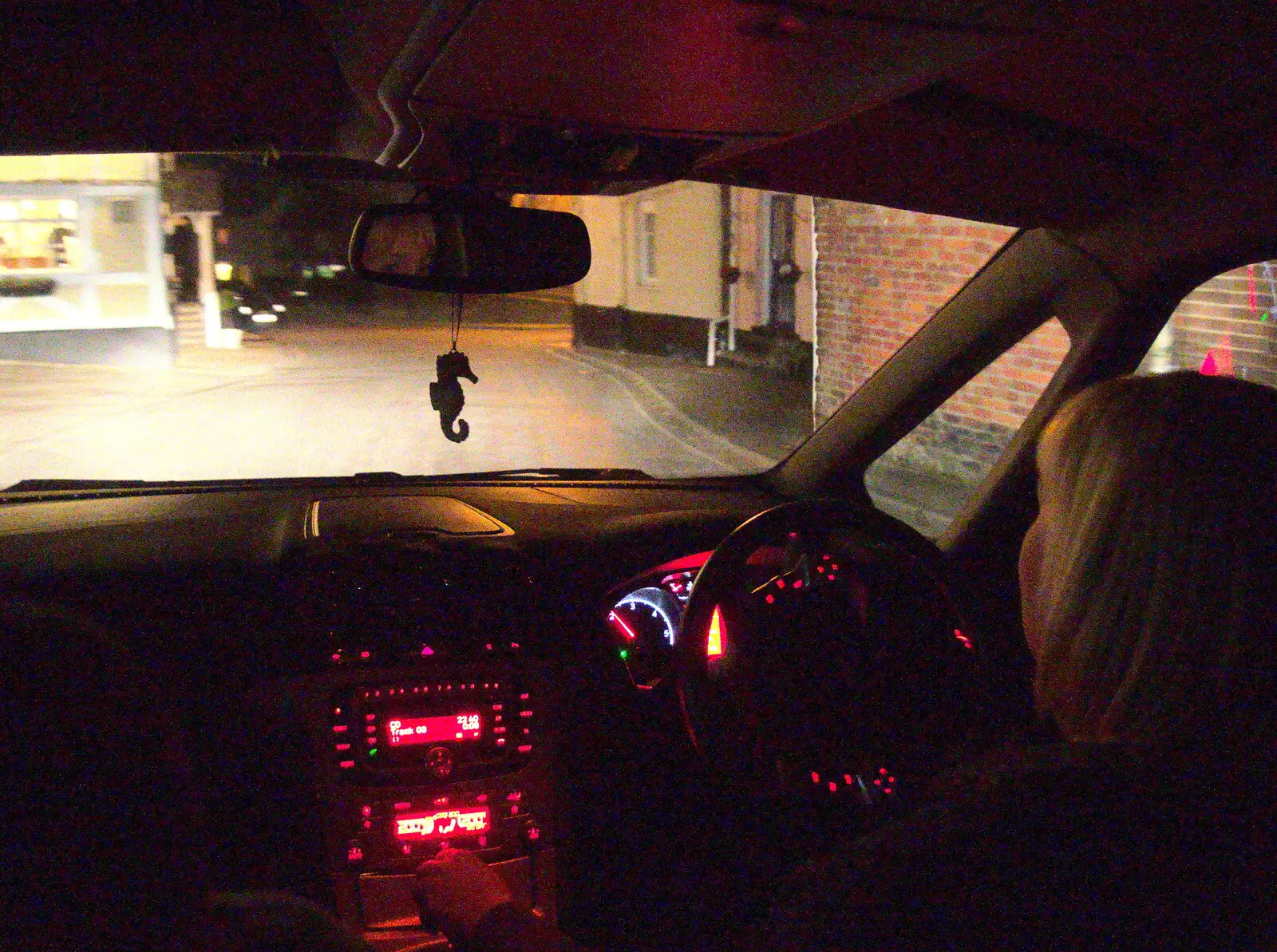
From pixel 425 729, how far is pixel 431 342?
A: 23.0 metres

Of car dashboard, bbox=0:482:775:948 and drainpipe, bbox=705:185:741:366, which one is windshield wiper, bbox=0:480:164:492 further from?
drainpipe, bbox=705:185:741:366

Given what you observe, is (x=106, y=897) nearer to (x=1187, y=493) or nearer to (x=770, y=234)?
(x=1187, y=493)

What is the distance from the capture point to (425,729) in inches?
129

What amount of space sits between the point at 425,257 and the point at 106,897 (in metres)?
2.22

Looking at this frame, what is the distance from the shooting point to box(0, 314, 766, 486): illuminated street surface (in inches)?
468

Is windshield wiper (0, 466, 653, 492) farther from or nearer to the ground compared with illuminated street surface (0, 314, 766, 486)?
farther from the ground

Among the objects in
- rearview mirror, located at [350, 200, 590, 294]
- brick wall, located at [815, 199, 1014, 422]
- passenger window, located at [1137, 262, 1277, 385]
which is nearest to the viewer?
rearview mirror, located at [350, 200, 590, 294]

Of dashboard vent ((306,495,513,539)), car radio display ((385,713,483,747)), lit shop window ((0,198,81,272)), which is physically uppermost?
lit shop window ((0,198,81,272))

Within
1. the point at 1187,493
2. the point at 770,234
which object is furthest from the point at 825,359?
the point at 1187,493

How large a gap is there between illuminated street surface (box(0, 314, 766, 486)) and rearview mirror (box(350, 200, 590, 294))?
395 cm

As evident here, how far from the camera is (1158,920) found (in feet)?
4.65

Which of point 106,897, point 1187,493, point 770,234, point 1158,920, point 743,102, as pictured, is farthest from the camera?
point 770,234

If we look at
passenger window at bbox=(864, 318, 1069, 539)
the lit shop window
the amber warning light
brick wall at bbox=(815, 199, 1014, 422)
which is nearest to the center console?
the amber warning light

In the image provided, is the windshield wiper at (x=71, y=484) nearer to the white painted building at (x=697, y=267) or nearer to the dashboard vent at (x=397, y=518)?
the dashboard vent at (x=397, y=518)
